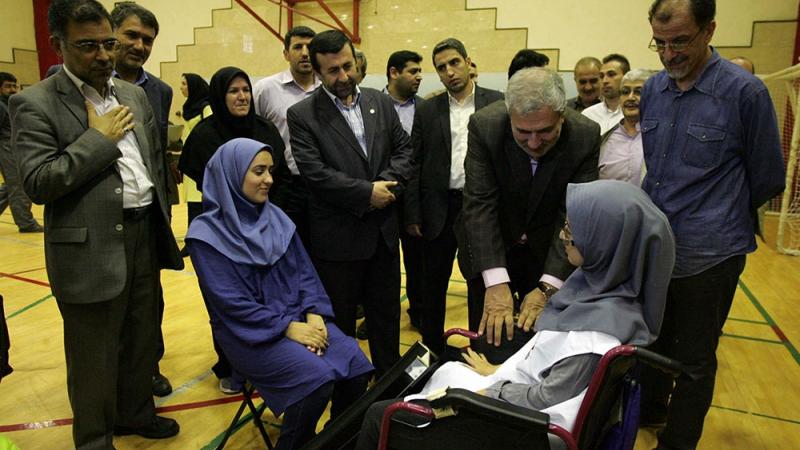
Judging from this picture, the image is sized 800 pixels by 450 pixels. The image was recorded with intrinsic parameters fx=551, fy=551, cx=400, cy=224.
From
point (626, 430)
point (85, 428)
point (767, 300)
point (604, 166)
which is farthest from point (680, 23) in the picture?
point (767, 300)

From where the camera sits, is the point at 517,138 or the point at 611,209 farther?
the point at 517,138

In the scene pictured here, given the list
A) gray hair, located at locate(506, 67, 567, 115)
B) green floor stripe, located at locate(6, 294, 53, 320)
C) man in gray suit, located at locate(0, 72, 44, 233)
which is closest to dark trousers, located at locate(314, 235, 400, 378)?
gray hair, located at locate(506, 67, 567, 115)

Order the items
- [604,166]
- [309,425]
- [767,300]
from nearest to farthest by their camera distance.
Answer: [309,425] < [604,166] < [767,300]

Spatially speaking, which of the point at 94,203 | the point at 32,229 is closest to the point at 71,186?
the point at 94,203

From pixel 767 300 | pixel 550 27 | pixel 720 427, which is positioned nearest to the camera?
pixel 720 427

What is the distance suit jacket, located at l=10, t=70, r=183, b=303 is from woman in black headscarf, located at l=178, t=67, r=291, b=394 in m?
0.83

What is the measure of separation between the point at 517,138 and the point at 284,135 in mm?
1753

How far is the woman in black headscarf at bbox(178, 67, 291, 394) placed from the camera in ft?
9.50

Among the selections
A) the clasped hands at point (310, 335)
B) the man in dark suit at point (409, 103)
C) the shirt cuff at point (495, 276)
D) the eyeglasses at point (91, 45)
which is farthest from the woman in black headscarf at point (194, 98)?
the shirt cuff at point (495, 276)

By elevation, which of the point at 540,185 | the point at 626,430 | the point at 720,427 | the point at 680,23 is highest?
the point at 680,23

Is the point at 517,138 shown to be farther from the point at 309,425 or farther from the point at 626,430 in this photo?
the point at 309,425

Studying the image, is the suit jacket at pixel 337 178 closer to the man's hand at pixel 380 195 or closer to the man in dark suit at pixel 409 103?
the man's hand at pixel 380 195

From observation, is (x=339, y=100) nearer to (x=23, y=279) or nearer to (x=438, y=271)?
(x=438, y=271)

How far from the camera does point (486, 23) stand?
8.49m
